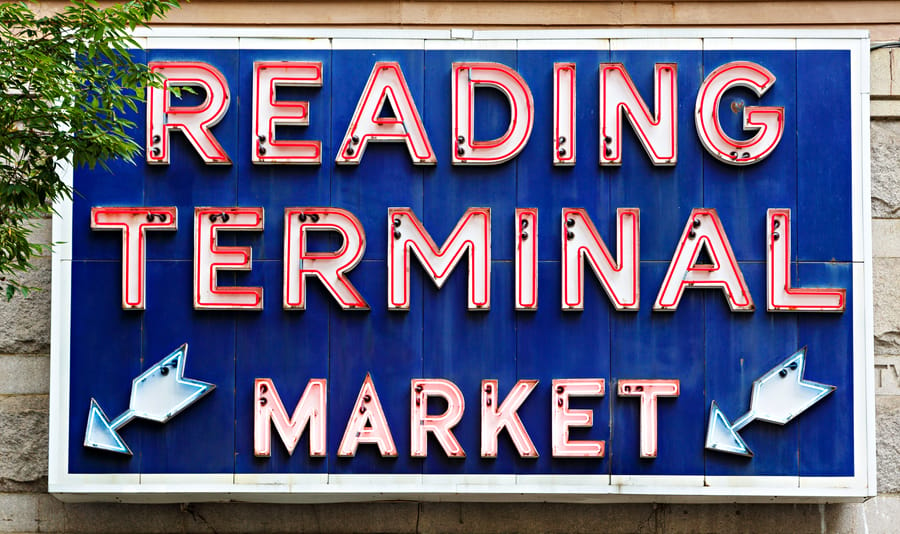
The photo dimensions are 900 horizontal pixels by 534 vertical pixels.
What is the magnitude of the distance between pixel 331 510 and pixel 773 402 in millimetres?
4142

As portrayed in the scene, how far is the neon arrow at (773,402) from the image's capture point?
9.80 m

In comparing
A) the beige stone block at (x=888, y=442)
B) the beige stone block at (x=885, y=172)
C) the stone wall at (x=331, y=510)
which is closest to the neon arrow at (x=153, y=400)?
the stone wall at (x=331, y=510)

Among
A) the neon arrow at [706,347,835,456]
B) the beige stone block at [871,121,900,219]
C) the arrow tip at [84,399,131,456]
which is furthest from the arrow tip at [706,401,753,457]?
the arrow tip at [84,399,131,456]

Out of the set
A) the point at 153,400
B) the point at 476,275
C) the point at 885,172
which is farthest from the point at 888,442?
the point at 153,400

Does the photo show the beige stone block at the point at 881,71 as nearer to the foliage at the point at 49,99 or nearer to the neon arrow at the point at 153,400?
the foliage at the point at 49,99

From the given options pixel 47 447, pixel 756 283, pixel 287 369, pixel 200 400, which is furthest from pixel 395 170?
pixel 47 447

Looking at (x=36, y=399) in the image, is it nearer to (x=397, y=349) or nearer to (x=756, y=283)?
(x=397, y=349)

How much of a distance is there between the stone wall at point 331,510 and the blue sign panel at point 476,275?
1.66 feet

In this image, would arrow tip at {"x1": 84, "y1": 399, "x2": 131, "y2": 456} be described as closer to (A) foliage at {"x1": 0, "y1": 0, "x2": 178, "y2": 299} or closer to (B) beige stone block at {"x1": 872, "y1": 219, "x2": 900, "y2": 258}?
(A) foliage at {"x1": 0, "y1": 0, "x2": 178, "y2": 299}

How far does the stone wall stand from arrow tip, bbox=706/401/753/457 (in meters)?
0.77

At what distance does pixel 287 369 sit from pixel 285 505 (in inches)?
53.1

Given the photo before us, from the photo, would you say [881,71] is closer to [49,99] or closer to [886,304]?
[886,304]

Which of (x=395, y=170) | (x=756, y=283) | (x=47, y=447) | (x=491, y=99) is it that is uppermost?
(x=491, y=99)

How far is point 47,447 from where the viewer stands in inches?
409
